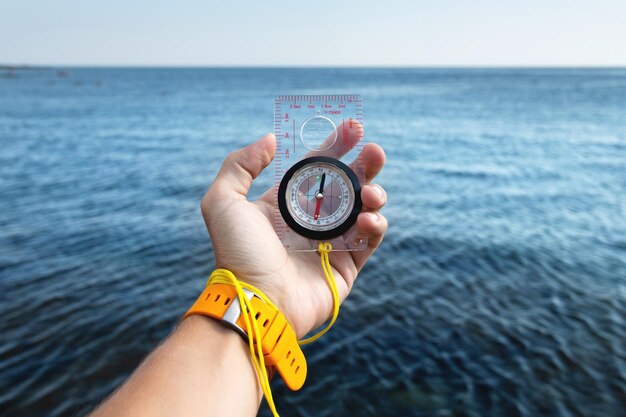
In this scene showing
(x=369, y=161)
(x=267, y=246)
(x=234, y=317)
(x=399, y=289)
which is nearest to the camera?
(x=234, y=317)

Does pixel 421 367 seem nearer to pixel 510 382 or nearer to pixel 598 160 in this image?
pixel 510 382

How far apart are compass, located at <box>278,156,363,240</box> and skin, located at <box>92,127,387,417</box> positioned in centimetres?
13

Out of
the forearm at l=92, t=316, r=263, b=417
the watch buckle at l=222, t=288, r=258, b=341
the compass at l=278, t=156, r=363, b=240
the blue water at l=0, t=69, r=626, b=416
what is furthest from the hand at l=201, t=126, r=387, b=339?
the blue water at l=0, t=69, r=626, b=416

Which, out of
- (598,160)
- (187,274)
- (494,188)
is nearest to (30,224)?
(187,274)

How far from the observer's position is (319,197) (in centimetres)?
358

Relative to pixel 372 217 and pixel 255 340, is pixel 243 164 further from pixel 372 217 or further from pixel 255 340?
pixel 255 340

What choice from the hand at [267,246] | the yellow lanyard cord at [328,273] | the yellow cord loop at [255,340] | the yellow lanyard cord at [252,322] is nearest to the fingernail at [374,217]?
the hand at [267,246]

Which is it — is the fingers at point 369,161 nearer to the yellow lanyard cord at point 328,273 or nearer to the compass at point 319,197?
the compass at point 319,197

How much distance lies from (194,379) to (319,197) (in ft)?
5.38

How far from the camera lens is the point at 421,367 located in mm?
7375

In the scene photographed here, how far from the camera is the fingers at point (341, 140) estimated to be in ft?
12.0

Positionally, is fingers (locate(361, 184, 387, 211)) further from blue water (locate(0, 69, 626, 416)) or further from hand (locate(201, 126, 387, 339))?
blue water (locate(0, 69, 626, 416))

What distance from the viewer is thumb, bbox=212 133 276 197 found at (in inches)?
127

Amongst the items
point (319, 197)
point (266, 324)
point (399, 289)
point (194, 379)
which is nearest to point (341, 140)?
point (319, 197)
